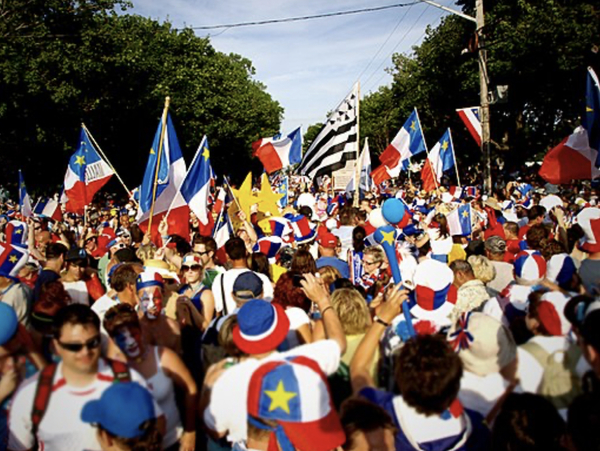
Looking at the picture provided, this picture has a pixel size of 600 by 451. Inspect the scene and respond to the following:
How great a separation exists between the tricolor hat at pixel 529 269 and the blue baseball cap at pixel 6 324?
12.3ft

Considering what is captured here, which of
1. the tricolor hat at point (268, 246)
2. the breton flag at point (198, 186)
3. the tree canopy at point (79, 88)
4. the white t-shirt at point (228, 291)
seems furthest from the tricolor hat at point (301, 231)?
the tree canopy at point (79, 88)

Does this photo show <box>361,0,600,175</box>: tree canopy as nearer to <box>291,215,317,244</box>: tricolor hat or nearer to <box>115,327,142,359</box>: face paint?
<box>291,215,317,244</box>: tricolor hat

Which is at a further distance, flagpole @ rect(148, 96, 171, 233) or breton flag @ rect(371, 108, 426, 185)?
breton flag @ rect(371, 108, 426, 185)

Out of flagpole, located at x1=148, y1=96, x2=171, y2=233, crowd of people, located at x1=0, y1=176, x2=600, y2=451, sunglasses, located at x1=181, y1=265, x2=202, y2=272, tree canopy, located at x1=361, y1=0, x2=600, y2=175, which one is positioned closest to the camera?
crowd of people, located at x1=0, y1=176, x2=600, y2=451

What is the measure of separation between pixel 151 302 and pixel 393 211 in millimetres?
3467

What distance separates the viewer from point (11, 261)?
501 cm

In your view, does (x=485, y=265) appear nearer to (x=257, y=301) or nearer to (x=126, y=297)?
(x=257, y=301)

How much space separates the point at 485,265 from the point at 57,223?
10.7 meters

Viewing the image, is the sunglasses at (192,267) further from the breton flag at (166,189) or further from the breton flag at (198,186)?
the breton flag at (198,186)

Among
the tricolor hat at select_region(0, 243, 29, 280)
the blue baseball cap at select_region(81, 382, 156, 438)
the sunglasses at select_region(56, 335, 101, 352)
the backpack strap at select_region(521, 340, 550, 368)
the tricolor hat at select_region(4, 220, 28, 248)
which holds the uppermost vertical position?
the tricolor hat at select_region(4, 220, 28, 248)

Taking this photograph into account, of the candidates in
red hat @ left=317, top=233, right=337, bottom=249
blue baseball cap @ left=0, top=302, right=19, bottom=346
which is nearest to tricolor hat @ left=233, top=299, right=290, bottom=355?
blue baseball cap @ left=0, top=302, right=19, bottom=346

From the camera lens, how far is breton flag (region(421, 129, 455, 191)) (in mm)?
12613

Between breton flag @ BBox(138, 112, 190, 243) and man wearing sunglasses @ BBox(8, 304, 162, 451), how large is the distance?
4.51 metres

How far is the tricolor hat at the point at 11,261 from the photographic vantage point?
4.89 metres
